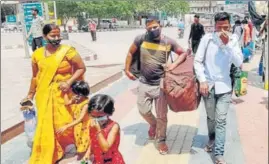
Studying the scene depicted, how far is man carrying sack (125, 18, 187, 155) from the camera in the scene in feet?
15.2

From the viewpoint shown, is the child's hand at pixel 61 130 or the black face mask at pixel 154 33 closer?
the child's hand at pixel 61 130

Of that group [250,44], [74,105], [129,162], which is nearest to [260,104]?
[129,162]

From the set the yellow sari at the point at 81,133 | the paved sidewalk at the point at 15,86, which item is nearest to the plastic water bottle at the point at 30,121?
the yellow sari at the point at 81,133

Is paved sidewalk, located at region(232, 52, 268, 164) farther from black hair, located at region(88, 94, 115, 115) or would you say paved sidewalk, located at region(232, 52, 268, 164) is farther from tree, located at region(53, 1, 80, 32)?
tree, located at region(53, 1, 80, 32)

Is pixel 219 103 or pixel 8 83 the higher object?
pixel 219 103

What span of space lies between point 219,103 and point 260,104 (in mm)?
3229

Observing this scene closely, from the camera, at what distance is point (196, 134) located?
565cm

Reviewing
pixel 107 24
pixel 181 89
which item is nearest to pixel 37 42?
pixel 181 89

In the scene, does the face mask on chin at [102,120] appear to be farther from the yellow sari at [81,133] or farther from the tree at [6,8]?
the tree at [6,8]

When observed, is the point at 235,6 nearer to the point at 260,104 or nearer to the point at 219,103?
the point at 260,104

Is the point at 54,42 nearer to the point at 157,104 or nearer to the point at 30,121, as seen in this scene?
the point at 30,121

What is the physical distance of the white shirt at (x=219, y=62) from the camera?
4.27m

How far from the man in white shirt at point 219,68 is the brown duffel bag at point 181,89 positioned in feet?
0.34

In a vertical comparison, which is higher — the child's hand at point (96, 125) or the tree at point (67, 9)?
the tree at point (67, 9)
